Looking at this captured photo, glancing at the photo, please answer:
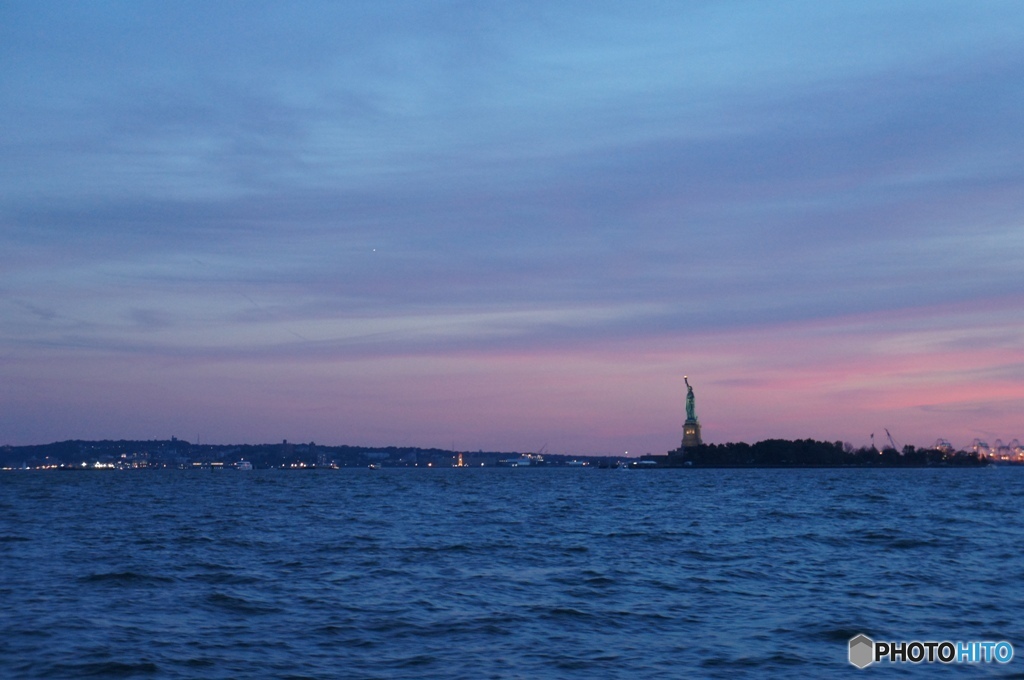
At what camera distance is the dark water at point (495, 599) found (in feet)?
73.4

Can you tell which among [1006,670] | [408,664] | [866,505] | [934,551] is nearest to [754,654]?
[1006,670]

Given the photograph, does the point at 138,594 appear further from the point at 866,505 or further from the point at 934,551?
the point at 866,505

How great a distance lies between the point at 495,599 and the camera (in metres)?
30.1

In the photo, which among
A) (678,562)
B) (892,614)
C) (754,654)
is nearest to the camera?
(754,654)

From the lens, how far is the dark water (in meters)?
22.4

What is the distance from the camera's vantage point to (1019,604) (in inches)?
1133

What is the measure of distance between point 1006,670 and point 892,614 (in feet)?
21.1

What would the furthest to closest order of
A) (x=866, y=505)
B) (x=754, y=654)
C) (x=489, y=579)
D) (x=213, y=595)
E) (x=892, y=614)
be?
(x=866, y=505) < (x=489, y=579) < (x=213, y=595) < (x=892, y=614) < (x=754, y=654)

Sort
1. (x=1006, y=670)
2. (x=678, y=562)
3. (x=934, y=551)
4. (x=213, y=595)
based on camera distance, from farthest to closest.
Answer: (x=934, y=551) → (x=678, y=562) → (x=213, y=595) → (x=1006, y=670)

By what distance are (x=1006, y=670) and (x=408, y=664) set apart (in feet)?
42.5

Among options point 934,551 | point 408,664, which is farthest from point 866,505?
point 408,664

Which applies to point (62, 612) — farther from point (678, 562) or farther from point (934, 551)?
point (934, 551)

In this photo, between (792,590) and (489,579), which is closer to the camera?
Result: (792,590)

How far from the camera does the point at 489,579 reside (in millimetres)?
34219
